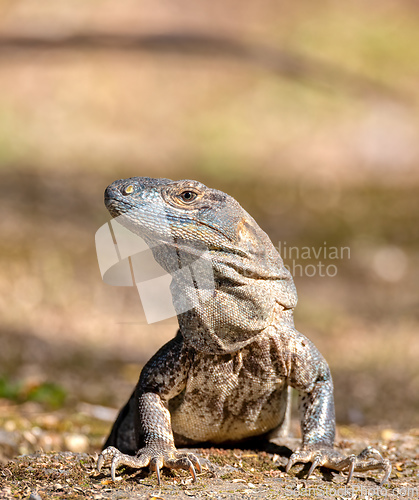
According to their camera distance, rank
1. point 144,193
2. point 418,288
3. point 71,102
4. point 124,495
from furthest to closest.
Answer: point 71,102, point 418,288, point 144,193, point 124,495

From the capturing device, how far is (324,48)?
2373 centimetres

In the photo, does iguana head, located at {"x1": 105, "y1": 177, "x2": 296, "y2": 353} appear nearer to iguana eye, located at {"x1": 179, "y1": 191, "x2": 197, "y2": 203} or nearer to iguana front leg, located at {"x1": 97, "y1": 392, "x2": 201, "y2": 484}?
→ iguana eye, located at {"x1": 179, "y1": 191, "x2": 197, "y2": 203}

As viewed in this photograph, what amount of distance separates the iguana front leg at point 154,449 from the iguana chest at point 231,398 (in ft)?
0.88

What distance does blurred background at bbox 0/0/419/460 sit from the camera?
33.2ft

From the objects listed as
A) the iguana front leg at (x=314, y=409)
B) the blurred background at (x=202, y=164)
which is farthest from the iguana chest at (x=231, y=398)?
the blurred background at (x=202, y=164)

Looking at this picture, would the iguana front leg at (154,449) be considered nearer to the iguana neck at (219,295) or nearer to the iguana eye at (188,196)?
the iguana neck at (219,295)

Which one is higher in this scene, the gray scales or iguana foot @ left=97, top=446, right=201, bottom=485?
the gray scales

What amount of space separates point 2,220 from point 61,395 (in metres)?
7.10

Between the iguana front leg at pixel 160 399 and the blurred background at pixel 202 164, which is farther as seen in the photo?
the blurred background at pixel 202 164

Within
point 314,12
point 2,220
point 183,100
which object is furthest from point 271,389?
point 314,12

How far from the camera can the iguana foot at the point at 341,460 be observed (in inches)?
184

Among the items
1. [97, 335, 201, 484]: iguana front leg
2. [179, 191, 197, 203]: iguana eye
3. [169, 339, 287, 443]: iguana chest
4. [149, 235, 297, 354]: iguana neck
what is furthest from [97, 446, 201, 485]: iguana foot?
[179, 191, 197, 203]: iguana eye

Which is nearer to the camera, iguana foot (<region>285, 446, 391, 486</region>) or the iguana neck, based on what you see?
the iguana neck

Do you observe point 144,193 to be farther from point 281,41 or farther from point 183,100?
point 281,41
